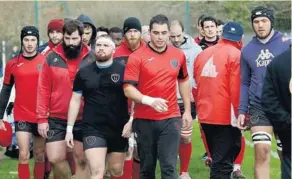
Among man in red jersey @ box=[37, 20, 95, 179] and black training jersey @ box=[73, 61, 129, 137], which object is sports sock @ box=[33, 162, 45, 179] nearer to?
man in red jersey @ box=[37, 20, 95, 179]

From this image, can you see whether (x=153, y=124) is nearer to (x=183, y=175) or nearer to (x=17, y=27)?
(x=183, y=175)

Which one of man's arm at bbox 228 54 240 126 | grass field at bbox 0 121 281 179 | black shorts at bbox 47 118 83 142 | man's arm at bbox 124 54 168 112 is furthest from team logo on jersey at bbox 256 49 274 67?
grass field at bbox 0 121 281 179

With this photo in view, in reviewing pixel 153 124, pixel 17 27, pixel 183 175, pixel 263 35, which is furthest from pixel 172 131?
pixel 17 27

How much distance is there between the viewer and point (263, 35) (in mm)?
9250

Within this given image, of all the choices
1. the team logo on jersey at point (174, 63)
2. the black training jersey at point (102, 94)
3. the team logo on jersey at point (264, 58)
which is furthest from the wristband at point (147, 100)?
the team logo on jersey at point (264, 58)

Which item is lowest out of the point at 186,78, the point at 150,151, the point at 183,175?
the point at 183,175

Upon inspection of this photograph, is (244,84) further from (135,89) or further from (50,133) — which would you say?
(50,133)

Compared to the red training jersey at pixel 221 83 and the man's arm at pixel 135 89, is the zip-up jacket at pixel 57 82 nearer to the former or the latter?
the man's arm at pixel 135 89

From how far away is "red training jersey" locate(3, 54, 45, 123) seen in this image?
10.8 meters

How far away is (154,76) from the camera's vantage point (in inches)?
365

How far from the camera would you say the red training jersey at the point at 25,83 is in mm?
10828

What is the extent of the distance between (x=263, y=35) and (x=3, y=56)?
48.2ft

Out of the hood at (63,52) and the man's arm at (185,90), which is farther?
the hood at (63,52)

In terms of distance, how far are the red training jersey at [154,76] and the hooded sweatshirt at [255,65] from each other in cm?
78
